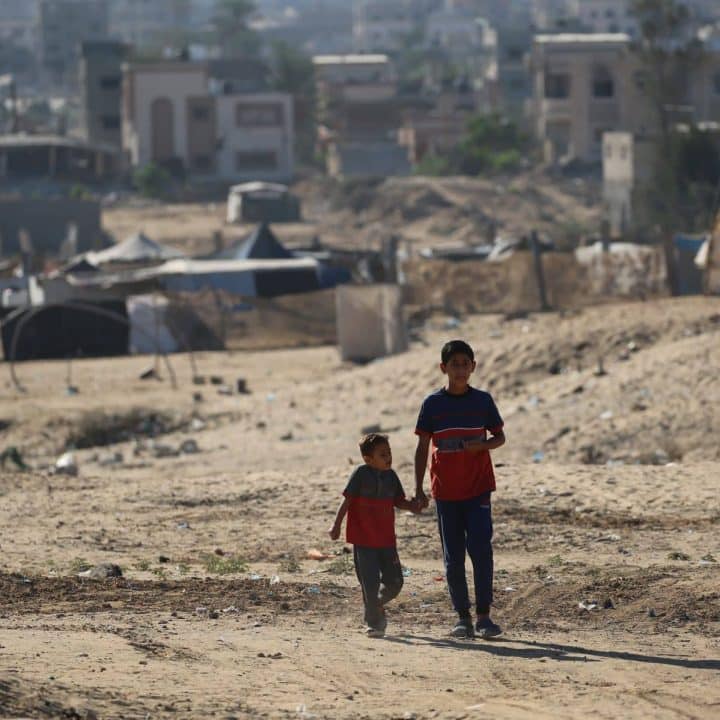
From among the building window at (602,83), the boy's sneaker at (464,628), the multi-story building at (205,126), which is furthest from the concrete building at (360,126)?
the boy's sneaker at (464,628)

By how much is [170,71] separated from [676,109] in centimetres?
2918

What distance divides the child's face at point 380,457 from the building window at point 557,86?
6587 centimetres

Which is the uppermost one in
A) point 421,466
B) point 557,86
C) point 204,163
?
point 557,86

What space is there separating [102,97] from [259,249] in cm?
5609

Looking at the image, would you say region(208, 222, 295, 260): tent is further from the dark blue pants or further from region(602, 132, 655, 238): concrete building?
the dark blue pants

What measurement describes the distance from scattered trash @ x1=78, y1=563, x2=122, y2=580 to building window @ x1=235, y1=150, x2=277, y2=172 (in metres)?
65.3

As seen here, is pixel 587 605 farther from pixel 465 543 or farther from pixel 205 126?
pixel 205 126

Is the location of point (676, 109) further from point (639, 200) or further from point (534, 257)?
point (534, 257)

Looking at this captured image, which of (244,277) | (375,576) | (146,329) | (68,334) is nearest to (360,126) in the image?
(244,277)

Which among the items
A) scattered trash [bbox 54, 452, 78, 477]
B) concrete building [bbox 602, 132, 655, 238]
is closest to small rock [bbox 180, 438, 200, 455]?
scattered trash [bbox 54, 452, 78, 477]

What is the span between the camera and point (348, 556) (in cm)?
923

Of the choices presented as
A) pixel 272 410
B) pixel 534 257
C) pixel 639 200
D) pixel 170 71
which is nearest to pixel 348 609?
pixel 272 410

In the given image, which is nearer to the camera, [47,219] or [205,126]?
[47,219]

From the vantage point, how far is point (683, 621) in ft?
24.2
